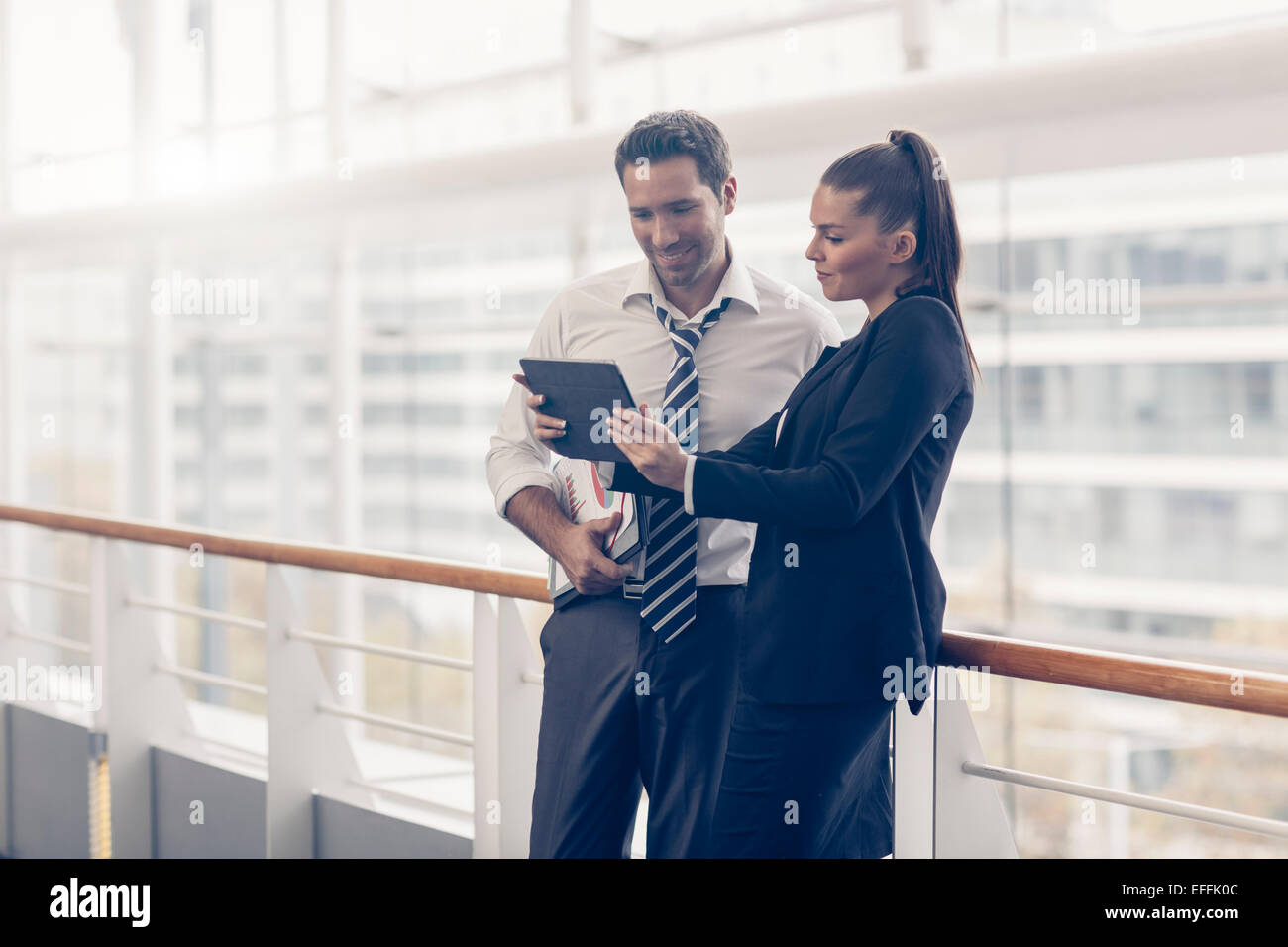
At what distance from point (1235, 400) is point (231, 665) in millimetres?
5994

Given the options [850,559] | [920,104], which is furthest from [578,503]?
[920,104]

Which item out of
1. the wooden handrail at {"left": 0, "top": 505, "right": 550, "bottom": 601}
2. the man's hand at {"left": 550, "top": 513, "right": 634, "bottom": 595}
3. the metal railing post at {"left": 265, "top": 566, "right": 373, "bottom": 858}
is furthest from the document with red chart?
the metal railing post at {"left": 265, "top": 566, "right": 373, "bottom": 858}

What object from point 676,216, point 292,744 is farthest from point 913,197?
point 292,744

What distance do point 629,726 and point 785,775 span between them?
338mm

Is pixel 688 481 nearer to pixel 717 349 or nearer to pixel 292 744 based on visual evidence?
pixel 717 349

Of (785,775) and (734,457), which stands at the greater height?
(734,457)

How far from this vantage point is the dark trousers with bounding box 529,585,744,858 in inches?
59.7

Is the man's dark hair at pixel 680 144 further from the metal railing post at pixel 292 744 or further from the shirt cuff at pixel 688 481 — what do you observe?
the metal railing post at pixel 292 744

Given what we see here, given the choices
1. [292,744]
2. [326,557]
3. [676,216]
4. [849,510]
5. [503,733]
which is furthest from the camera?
[292,744]

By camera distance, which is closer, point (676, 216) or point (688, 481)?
point (688, 481)

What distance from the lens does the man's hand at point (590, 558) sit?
155 centimetres

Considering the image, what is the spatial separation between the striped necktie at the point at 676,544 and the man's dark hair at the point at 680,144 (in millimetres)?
223

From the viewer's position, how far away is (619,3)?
15.6ft

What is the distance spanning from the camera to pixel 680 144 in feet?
5.04
